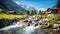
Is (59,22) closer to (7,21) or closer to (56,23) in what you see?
(56,23)

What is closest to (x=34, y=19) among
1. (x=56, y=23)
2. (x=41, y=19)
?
(x=41, y=19)

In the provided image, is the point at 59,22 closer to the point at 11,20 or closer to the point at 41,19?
the point at 41,19

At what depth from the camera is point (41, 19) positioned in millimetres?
12398

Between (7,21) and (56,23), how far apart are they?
4.24m

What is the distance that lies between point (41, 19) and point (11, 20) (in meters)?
2.85

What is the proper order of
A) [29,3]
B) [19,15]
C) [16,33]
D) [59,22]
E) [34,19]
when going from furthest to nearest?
[19,15], [34,19], [29,3], [59,22], [16,33]

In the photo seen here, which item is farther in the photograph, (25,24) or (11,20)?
(11,20)

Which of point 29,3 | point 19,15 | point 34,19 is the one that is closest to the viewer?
point 29,3

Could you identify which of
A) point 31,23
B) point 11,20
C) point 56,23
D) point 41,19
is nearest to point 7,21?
point 11,20

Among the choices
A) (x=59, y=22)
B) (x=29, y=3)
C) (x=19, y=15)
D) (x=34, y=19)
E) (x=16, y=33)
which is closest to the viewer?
(x=16, y=33)

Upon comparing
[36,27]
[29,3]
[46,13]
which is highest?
[29,3]

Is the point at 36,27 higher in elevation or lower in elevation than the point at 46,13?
lower

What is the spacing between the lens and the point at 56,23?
10.9m

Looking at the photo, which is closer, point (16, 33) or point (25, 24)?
point (16, 33)
